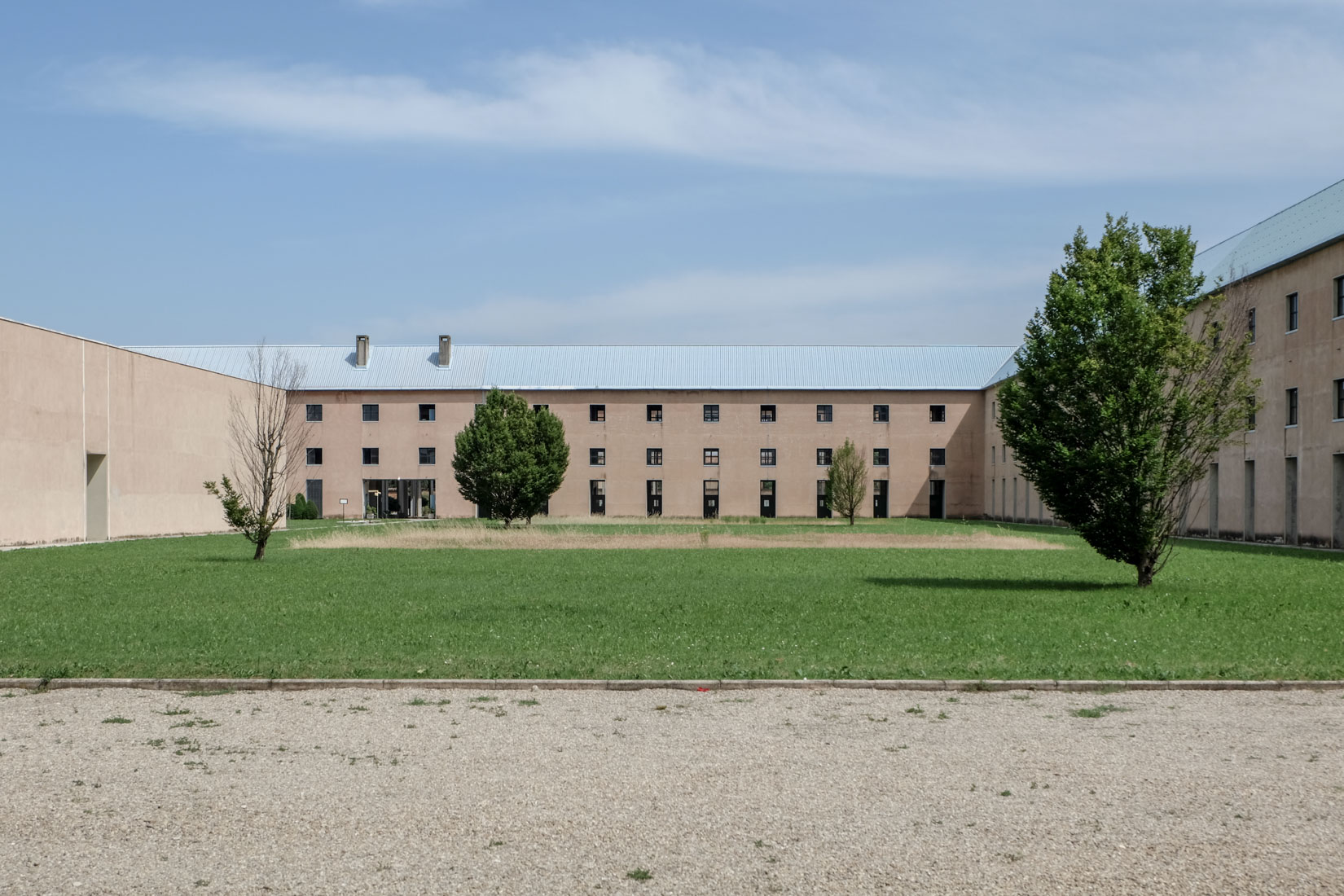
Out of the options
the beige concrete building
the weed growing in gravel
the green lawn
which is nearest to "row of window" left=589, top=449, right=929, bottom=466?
the beige concrete building

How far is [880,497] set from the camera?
7644 centimetres

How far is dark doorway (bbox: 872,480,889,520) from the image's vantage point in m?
76.2

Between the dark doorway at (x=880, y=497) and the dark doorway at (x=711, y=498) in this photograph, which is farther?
the dark doorway at (x=880, y=497)

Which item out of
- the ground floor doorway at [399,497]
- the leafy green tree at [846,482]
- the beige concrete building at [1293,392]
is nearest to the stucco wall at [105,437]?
the ground floor doorway at [399,497]

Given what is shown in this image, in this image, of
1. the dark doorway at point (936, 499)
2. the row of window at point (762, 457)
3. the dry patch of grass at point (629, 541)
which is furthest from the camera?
the dark doorway at point (936, 499)

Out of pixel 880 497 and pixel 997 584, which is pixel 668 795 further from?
pixel 880 497

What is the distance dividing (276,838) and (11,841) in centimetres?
131

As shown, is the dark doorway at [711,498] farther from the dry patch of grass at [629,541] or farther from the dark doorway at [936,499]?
the dry patch of grass at [629,541]

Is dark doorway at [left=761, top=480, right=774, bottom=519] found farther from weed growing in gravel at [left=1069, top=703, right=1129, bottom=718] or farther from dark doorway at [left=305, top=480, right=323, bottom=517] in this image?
weed growing in gravel at [left=1069, top=703, right=1129, bottom=718]

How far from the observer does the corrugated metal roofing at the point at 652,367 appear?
77062 mm

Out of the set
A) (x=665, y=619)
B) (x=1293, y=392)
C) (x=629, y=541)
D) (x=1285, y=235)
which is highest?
(x=1285, y=235)

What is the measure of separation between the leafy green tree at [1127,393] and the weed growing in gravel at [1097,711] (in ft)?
39.6

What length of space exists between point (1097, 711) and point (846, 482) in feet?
187

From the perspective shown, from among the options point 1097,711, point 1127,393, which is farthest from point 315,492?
point 1097,711
